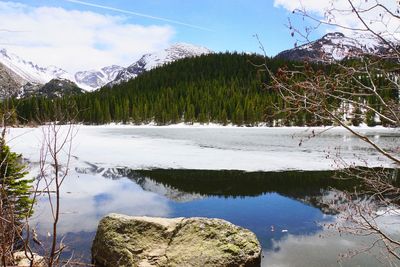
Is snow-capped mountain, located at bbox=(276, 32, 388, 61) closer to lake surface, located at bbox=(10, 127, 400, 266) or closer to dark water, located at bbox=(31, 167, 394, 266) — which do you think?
lake surface, located at bbox=(10, 127, 400, 266)

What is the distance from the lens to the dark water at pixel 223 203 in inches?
451

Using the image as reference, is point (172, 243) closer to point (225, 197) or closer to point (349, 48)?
point (225, 197)

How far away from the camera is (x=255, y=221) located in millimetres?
13828

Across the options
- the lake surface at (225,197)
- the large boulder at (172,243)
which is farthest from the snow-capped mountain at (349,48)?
the large boulder at (172,243)

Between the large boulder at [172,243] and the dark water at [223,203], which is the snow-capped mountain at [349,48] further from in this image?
the large boulder at [172,243]

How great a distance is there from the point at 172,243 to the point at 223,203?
21.2 feet

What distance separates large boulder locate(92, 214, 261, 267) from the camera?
32.1 feet

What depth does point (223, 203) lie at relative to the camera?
16.5 metres

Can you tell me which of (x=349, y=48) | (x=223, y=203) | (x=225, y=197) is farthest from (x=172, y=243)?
(x=349, y=48)

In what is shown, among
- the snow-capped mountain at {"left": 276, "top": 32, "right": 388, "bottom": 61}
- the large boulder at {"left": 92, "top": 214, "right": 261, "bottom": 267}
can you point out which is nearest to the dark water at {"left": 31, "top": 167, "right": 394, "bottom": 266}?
the large boulder at {"left": 92, "top": 214, "right": 261, "bottom": 267}

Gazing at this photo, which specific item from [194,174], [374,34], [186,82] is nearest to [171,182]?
[194,174]

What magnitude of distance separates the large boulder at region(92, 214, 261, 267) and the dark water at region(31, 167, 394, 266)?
742 mm

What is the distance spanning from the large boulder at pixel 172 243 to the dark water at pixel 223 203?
0.74 metres

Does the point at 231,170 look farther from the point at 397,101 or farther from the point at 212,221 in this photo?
the point at 397,101
